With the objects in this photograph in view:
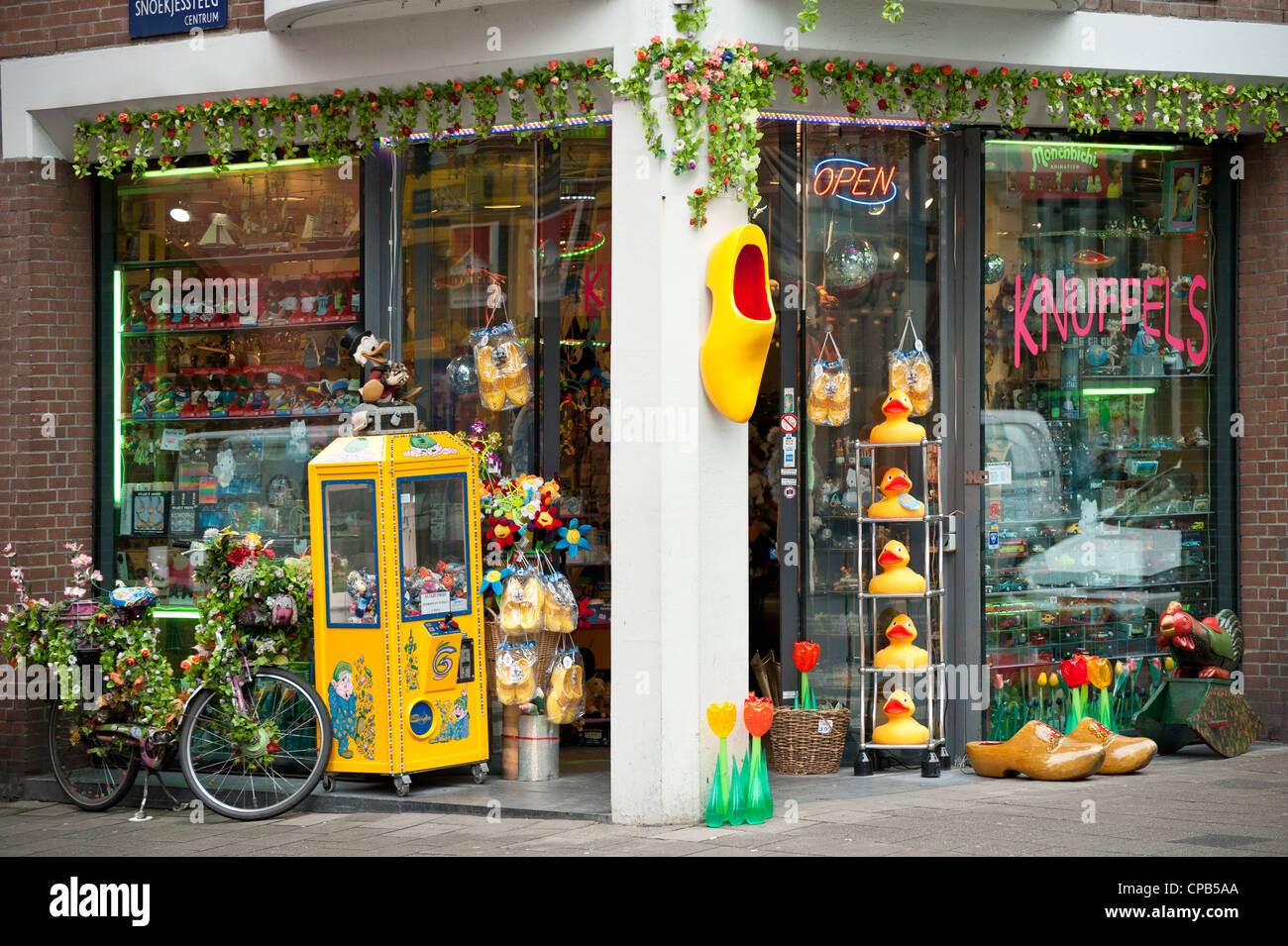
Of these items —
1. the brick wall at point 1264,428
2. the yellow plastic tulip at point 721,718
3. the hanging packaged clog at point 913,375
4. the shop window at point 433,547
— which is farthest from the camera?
the brick wall at point 1264,428

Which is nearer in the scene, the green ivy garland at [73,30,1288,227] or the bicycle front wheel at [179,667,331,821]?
the green ivy garland at [73,30,1288,227]

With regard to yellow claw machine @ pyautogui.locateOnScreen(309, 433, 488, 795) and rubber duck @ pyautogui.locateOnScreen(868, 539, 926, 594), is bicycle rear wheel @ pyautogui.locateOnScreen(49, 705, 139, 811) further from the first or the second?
rubber duck @ pyautogui.locateOnScreen(868, 539, 926, 594)

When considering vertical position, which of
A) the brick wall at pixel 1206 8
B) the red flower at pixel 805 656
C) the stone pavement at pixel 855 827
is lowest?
the stone pavement at pixel 855 827

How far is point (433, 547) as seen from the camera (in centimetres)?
926

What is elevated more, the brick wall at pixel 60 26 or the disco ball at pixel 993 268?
the brick wall at pixel 60 26

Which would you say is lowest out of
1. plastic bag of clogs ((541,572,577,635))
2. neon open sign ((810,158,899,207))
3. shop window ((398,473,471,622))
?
plastic bag of clogs ((541,572,577,635))

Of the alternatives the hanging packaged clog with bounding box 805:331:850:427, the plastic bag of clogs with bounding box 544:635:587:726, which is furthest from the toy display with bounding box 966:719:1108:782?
the plastic bag of clogs with bounding box 544:635:587:726

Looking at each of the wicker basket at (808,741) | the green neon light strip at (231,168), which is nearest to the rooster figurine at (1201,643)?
the wicker basket at (808,741)

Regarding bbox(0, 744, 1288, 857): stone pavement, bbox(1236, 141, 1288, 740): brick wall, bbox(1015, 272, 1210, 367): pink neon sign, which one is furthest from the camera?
bbox(1236, 141, 1288, 740): brick wall

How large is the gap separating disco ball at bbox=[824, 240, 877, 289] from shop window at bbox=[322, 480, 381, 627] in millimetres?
3256

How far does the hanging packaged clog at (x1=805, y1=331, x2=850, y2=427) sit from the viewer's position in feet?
31.9

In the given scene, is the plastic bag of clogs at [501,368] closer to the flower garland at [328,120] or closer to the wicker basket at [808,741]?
the flower garland at [328,120]

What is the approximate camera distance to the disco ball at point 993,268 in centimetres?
1011

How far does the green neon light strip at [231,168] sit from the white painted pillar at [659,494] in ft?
9.46
